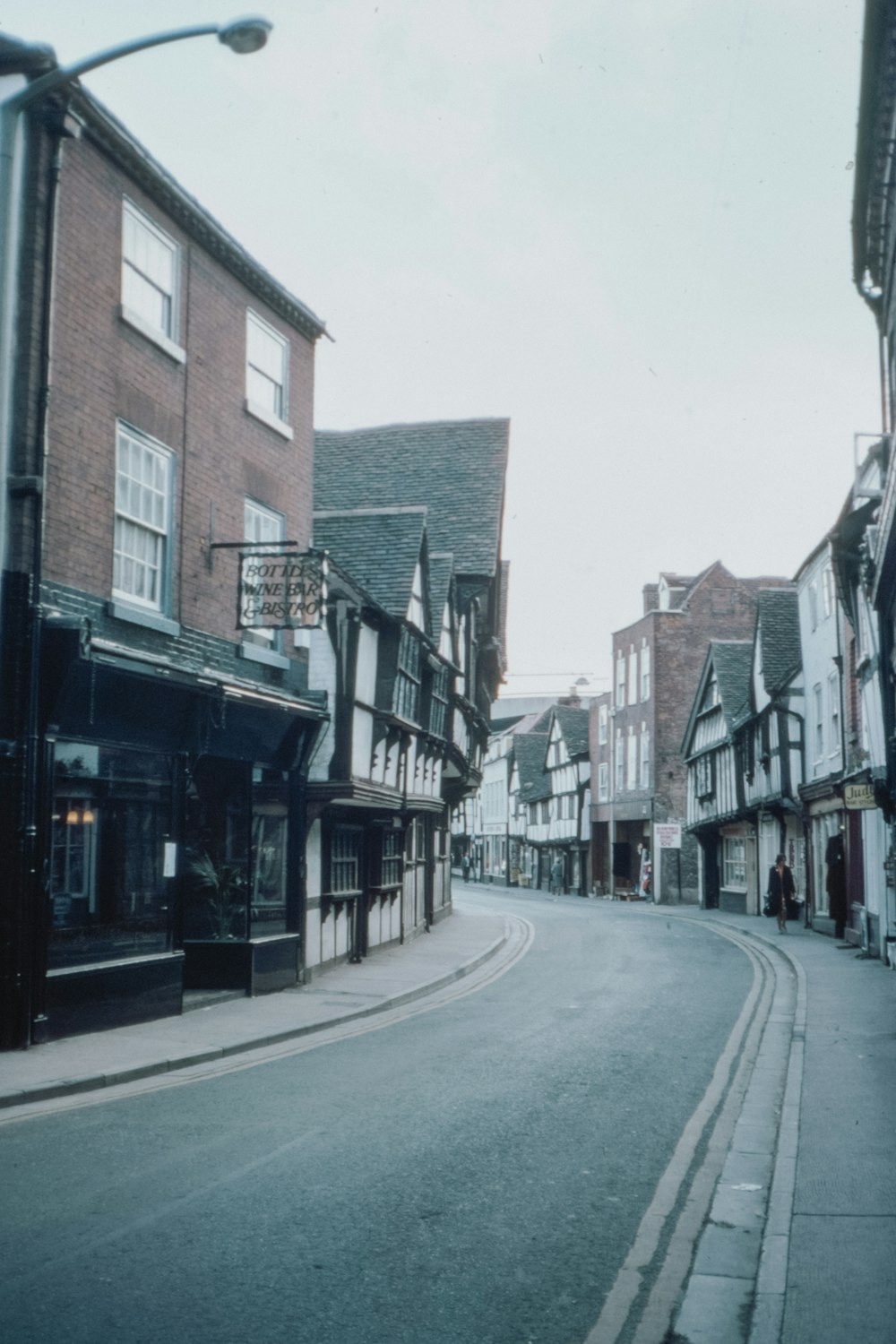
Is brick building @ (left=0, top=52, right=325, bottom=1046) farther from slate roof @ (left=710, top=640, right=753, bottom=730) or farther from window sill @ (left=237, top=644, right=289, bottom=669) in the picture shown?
slate roof @ (left=710, top=640, right=753, bottom=730)

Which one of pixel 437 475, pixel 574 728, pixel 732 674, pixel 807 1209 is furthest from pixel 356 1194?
pixel 574 728

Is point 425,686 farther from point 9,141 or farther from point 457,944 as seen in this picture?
point 9,141

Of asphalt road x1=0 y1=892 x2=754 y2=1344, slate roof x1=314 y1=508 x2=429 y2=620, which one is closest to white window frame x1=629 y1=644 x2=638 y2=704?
slate roof x1=314 y1=508 x2=429 y2=620

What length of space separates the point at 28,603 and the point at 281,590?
13.4 ft

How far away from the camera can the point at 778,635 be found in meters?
38.4

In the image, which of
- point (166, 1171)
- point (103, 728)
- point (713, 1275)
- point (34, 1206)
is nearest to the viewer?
point (713, 1275)

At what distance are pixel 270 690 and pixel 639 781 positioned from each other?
46.5 metres

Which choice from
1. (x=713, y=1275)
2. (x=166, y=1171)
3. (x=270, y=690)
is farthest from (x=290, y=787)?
(x=713, y=1275)

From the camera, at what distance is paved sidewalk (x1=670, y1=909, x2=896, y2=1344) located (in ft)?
17.0

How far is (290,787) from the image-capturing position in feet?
59.7

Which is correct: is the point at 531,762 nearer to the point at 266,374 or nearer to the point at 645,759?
the point at 645,759

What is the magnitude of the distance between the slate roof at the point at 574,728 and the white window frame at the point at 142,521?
58452 millimetres

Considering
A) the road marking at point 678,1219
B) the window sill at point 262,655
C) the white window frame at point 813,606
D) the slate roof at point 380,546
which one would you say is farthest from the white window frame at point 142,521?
the white window frame at point 813,606

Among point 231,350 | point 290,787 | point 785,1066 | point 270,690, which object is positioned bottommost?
point 785,1066
